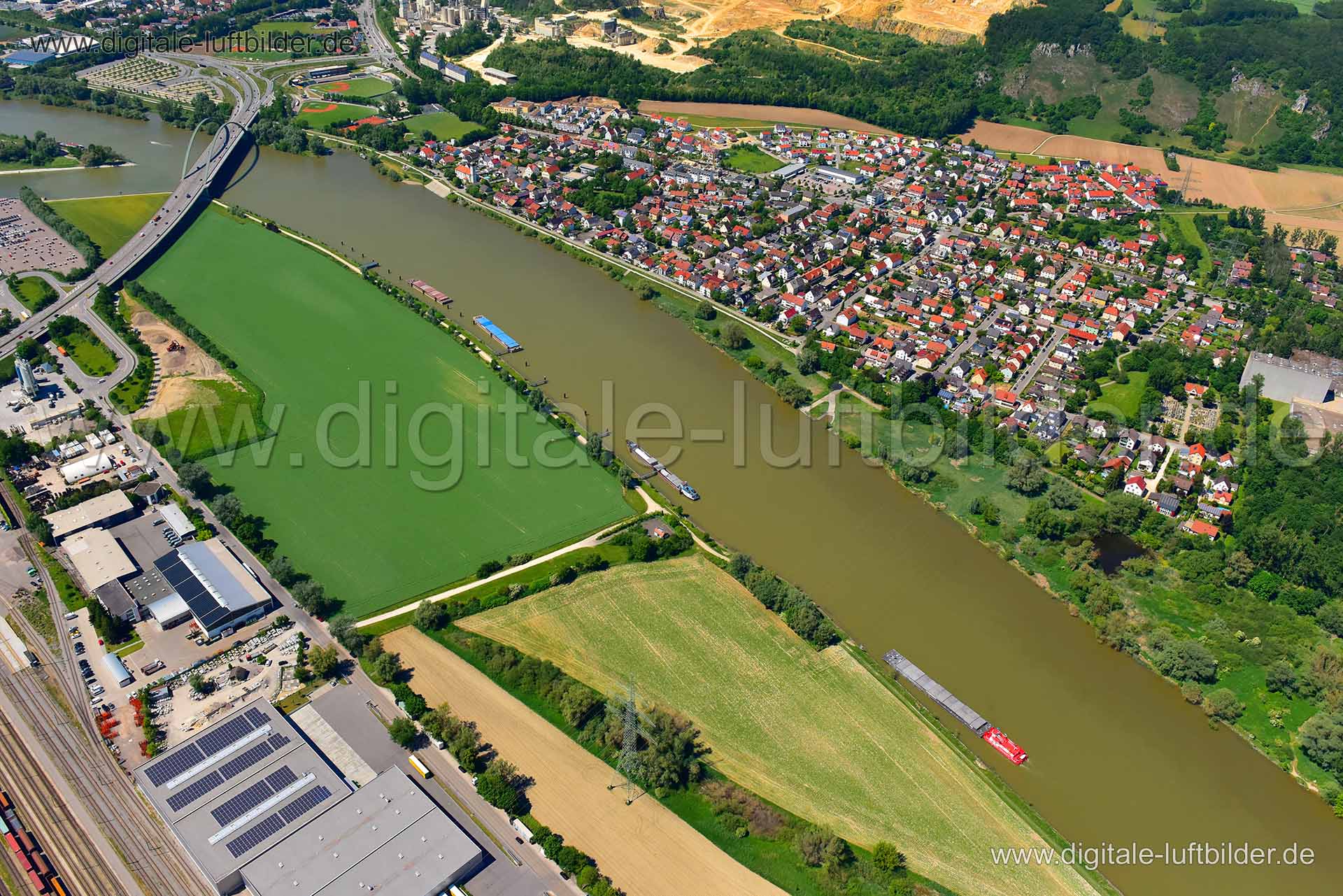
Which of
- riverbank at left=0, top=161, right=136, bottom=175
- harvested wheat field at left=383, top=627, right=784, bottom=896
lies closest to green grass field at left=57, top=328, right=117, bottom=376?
harvested wheat field at left=383, top=627, right=784, bottom=896

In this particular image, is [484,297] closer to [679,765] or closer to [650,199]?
[650,199]

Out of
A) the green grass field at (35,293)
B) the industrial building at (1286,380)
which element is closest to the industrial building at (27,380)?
the green grass field at (35,293)

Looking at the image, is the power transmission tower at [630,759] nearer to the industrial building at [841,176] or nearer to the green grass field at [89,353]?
the green grass field at [89,353]

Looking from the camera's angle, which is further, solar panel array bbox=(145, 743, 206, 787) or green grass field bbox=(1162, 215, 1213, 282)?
green grass field bbox=(1162, 215, 1213, 282)

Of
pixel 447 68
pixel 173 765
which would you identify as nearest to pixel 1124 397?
pixel 173 765

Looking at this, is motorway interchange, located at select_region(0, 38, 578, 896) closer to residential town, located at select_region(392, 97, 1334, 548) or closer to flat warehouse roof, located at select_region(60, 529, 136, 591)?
flat warehouse roof, located at select_region(60, 529, 136, 591)
